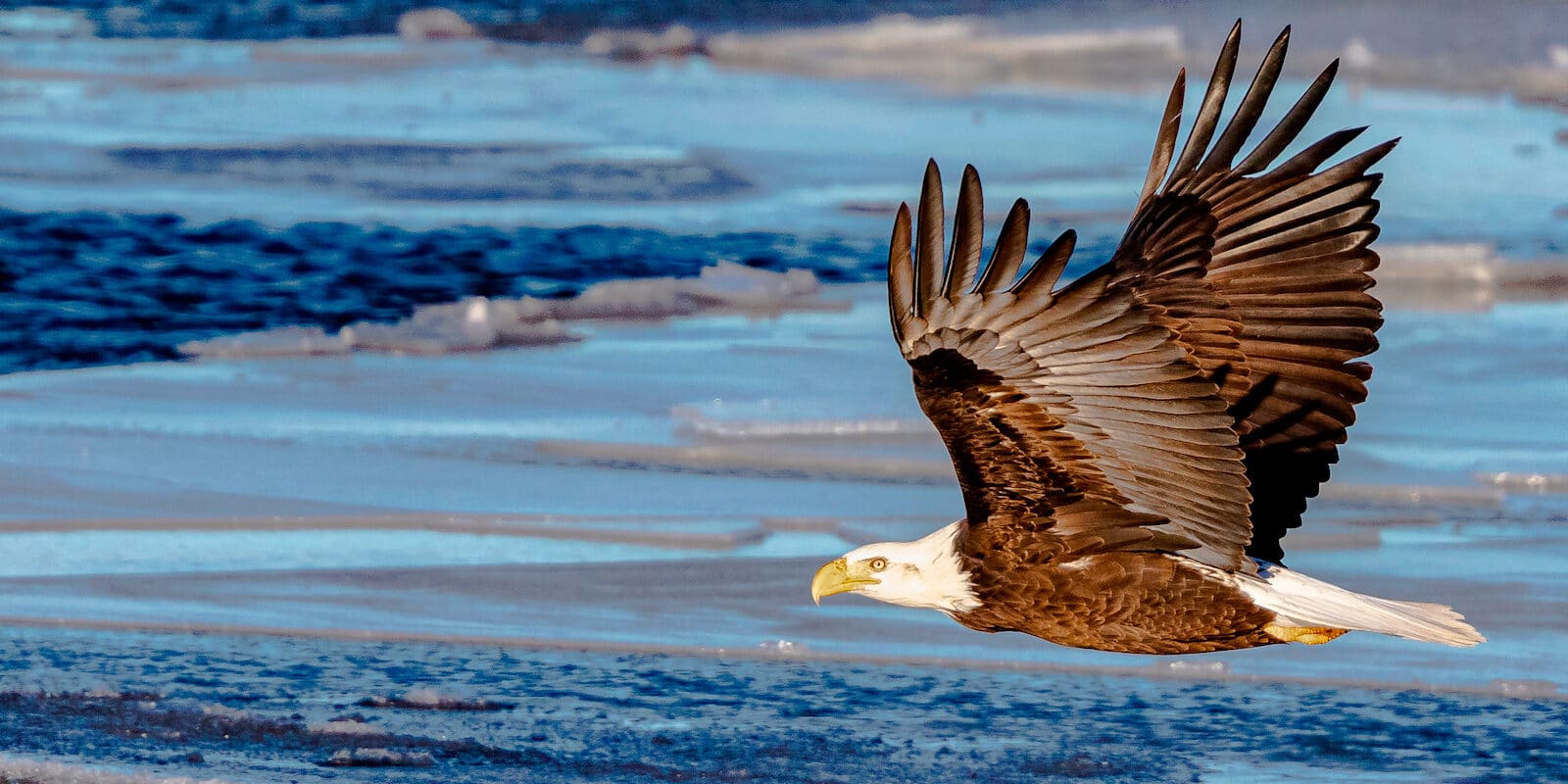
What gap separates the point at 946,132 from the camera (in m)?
13.2

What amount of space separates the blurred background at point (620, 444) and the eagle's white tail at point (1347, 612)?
578 mm

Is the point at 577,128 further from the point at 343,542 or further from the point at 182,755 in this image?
the point at 182,755

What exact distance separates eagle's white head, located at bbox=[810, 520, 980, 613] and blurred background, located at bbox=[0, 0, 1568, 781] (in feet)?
1.82

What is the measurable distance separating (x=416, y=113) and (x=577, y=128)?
1250 mm

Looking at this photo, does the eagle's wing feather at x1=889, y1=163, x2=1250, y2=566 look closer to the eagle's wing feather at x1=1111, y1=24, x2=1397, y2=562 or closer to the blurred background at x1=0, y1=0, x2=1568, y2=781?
the eagle's wing feather at x1=1111, y1=24, x2=1397, y2=562

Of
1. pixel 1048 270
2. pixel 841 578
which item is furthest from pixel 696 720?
pixel 1048 270

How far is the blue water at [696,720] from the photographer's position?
473 centimetres

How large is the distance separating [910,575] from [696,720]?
946mm

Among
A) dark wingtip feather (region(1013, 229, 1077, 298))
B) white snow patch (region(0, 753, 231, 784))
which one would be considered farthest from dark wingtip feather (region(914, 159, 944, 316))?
white snow patch (region(0, 753, 231, 784))

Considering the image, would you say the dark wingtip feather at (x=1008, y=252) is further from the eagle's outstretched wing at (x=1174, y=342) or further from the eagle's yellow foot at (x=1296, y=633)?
the eagle's yellow foot at (x=1296, y=633)

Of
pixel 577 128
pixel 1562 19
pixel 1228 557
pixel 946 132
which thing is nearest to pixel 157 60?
pixel 577 128

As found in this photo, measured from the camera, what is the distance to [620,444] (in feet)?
23.6

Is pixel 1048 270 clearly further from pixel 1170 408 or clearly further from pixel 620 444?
pixel 620 444

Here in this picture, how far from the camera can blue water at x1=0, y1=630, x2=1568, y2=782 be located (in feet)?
15.5
